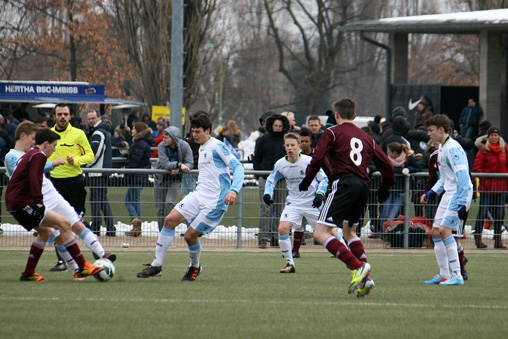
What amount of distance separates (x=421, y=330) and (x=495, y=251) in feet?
27.4

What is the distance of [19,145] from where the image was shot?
9.82m

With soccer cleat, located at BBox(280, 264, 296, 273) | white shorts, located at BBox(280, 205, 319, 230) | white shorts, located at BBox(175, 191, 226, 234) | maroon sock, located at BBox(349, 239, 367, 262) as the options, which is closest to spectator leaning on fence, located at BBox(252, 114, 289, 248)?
white shorts, located at BBox(280, 205, 319, 230)

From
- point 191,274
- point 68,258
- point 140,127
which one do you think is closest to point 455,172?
point 191,274

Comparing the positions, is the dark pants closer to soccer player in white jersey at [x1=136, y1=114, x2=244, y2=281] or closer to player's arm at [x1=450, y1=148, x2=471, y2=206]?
soccer player in white jersey at [x1=136, y1=114, x2=244, y2=281]

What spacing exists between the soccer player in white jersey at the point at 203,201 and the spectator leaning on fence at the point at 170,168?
13.0ft

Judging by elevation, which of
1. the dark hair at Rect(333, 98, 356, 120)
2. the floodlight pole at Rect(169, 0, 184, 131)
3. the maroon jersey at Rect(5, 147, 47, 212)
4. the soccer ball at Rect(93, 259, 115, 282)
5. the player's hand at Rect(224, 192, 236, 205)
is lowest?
the soccer ball at Rect(93, 259, 115, 282)

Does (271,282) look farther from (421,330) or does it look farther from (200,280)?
(421,330)

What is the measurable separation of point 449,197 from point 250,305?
3.25m

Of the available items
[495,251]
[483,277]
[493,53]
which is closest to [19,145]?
[483,277]

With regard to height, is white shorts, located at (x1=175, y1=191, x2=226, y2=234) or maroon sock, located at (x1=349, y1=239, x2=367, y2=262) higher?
white shorts, located at (x1=175, y1=191, x2=226, y2=234)

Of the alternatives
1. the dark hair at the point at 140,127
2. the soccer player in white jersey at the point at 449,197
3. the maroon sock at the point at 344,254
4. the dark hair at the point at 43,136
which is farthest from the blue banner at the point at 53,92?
the maroon sock at the point at 344,254

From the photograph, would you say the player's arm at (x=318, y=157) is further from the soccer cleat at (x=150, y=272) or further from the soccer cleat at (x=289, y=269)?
the soccer cleat at (x=289, y=269)

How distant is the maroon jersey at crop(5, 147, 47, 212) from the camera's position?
9.12 m

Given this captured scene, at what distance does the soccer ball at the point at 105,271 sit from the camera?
955 cm
